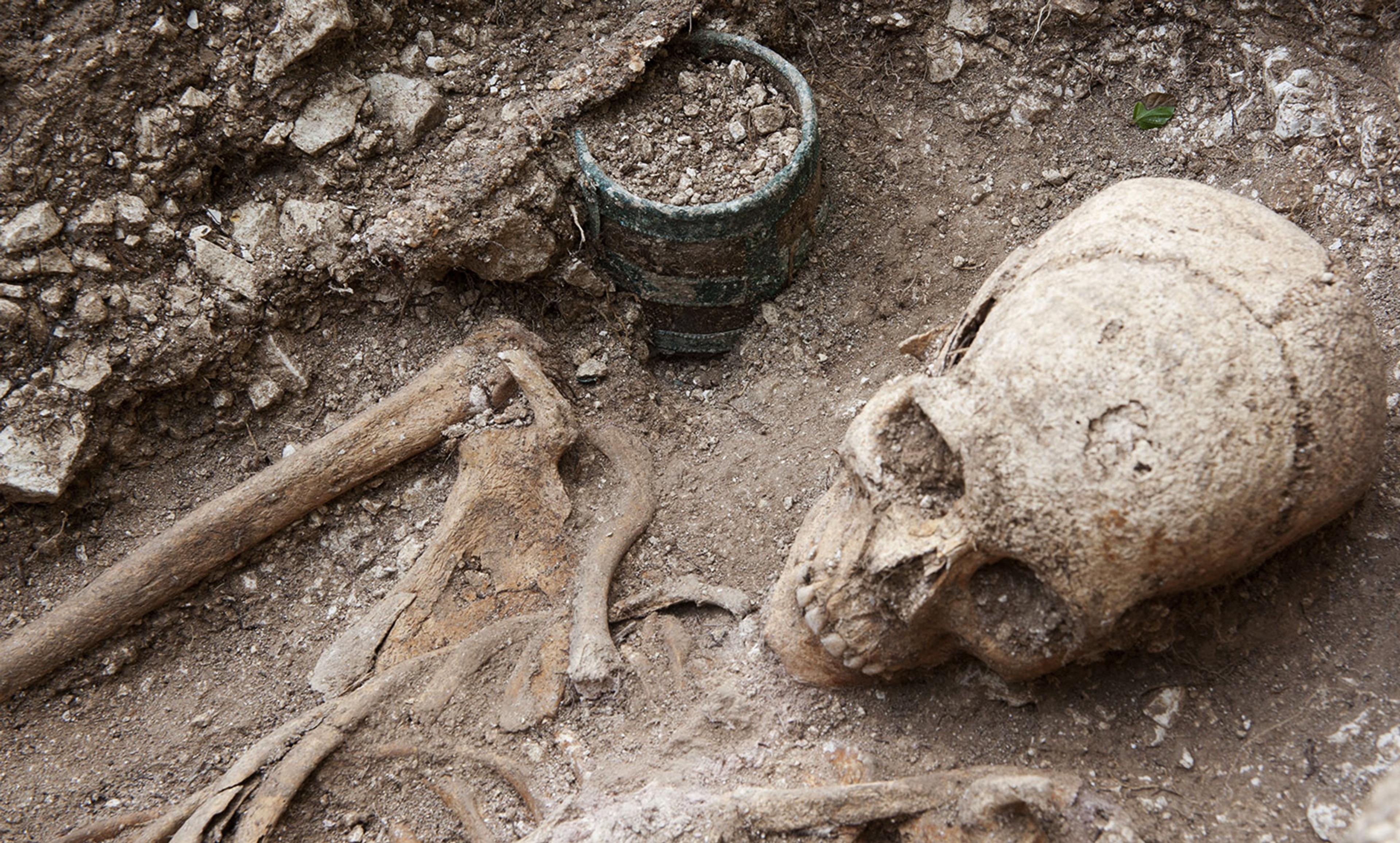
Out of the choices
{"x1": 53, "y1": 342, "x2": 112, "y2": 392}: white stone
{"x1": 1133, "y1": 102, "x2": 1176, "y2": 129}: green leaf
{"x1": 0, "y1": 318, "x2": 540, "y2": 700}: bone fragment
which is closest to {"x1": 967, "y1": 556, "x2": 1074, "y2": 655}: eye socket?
{"x1": 0, "y1": 318, "x2": 540, "y2": 700}: bone fragment

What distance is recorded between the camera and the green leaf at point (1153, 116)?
3.45m

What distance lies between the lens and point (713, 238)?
3.27 m

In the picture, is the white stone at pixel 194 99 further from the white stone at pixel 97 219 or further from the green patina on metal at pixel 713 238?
the green patina on metal at pixel 713 238

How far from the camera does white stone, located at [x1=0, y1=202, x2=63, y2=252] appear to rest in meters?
2.83

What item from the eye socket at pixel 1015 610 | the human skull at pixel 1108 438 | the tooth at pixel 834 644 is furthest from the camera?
the tooth at pixel 834 644

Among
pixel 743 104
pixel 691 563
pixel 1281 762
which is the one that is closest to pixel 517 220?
pixel 743 104

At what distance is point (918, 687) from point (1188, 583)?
2.44 ft

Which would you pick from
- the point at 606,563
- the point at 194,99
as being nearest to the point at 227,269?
the point at 194,99

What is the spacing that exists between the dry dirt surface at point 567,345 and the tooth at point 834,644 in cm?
27

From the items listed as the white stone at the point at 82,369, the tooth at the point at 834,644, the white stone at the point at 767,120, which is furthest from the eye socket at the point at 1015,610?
the white stone at the point at 82,369

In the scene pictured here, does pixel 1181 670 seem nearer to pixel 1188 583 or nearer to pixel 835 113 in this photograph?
pixel 1188 583

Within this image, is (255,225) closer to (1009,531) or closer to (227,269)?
(227,269)

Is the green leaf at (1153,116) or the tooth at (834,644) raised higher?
the green leaf at (1153,116)

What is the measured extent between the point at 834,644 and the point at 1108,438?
31.1 inches
